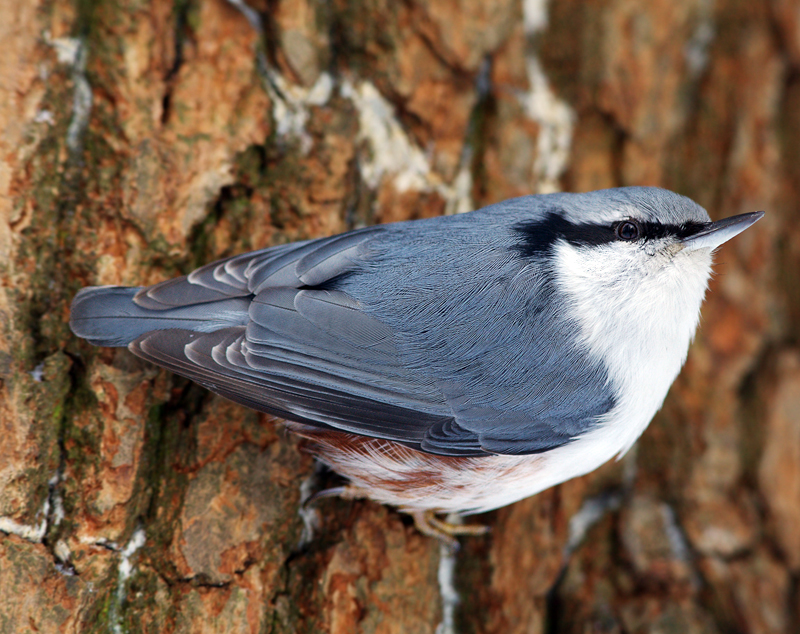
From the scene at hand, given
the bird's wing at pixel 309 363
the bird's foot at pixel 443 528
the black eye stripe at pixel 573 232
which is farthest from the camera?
the bird's foot at pixel 443 528

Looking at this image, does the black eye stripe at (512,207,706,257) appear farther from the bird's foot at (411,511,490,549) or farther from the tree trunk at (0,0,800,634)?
the bird's foot at (411,511,490,549)

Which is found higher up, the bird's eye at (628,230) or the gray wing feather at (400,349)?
the bird's eye at (628,230)

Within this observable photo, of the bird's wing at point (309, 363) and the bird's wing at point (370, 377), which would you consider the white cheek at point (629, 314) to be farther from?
the bird's wing at point (309, 363)

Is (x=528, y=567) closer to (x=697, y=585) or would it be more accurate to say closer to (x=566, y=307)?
(x=697, y=585)

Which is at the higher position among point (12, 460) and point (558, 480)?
point (558, 480)

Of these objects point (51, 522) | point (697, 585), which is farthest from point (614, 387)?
point (51, 522)

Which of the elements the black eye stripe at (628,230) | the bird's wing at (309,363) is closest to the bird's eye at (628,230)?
the black eye stripe at (628,230)

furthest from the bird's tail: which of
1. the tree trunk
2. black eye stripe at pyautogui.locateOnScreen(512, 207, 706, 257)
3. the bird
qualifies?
black eye stripe at pyautogui.locateOnScreen(512, 207, 706, 257)

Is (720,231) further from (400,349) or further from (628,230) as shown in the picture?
(400,349)
